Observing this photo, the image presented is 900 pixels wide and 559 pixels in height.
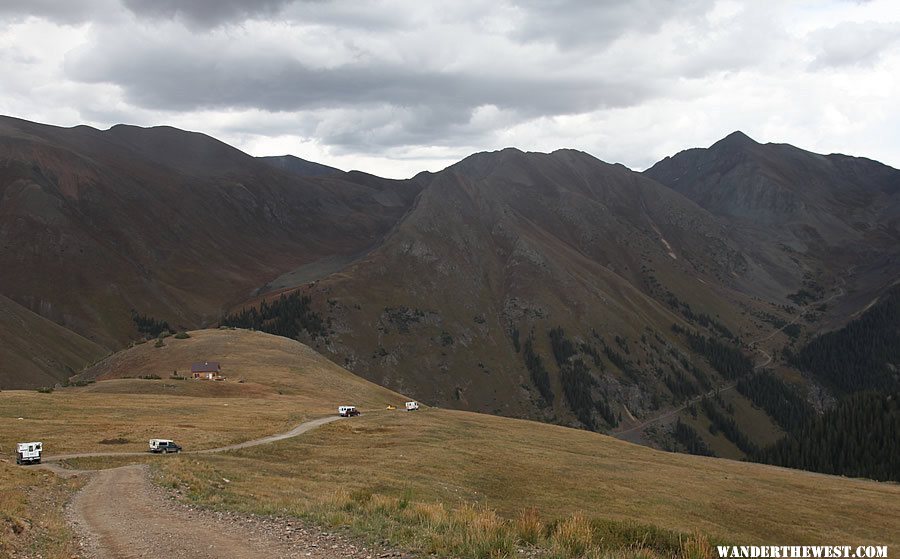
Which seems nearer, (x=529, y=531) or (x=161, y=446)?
(x=529, y=531)

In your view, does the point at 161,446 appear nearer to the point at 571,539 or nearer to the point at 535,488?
the point at 535,488

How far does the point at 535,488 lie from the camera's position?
46.2 metres

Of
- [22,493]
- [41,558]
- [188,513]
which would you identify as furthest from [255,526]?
[22,493]

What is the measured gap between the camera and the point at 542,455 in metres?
62.7

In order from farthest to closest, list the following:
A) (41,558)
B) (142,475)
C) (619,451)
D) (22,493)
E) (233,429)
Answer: (619,451) < (233,429) < (142,475) < (22,493) < (41,558)

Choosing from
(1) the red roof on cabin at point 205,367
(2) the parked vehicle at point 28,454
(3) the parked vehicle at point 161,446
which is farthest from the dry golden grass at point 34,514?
(1) the red roof on cabin at point 205,367

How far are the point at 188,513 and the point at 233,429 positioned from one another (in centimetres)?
3854

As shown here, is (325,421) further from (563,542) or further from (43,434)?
(563,542)

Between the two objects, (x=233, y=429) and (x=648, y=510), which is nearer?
(x=648, y=510)

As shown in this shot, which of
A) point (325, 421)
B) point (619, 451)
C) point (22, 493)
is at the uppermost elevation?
point (22, 493)

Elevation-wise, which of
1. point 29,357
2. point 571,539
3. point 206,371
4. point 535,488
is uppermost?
point 571,539

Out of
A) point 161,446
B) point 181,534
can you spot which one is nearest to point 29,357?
point 161,446

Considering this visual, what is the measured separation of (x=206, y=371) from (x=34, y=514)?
86688 mm

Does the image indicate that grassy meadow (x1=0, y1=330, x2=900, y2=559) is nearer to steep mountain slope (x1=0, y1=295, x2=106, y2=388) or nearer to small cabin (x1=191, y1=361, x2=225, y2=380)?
small cabin (x1=191, y1=361, x2=225, y2=380)
